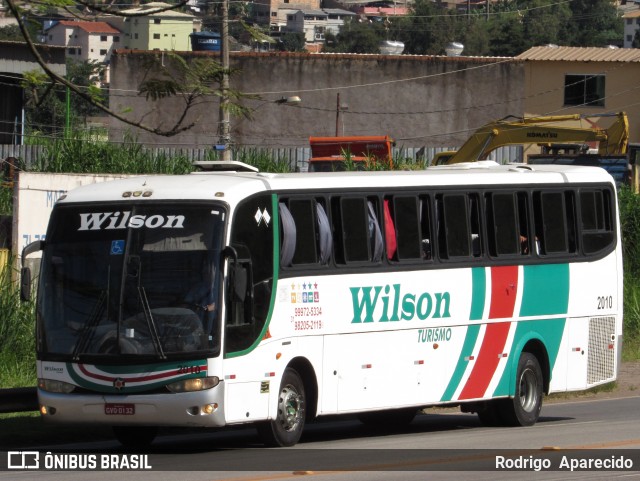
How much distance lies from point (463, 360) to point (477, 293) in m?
0.84

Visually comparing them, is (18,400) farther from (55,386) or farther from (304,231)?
(304,231)

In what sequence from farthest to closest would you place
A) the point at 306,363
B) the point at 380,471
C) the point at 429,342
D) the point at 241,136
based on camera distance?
the point at 241,136 → the point at 429,342 → the point at 306,363 → the point at 380,471

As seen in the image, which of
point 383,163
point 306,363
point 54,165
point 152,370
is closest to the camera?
point 152,370

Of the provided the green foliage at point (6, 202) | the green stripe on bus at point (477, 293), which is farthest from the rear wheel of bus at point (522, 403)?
the green foliage at point (6, 202)

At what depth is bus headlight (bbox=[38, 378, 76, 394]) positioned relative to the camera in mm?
13547

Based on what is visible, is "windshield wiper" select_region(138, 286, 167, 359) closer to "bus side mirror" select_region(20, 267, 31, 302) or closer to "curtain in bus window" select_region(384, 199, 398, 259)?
"bus side mirror" select_region(20, 267, 31, 302)

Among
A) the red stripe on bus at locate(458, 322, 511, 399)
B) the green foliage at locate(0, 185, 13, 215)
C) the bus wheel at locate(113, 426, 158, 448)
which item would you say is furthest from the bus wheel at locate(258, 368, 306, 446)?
the green foliage at locate(0, 185, 13, 215)

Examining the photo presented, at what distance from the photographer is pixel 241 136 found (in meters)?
61.6

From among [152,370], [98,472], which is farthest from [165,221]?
[98,472]

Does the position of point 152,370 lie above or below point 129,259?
below

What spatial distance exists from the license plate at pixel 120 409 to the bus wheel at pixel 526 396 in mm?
5788

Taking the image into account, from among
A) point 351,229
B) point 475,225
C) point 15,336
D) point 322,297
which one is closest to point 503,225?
point 475,225

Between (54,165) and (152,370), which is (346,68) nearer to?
(54,165)

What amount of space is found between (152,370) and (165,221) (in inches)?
60.7
